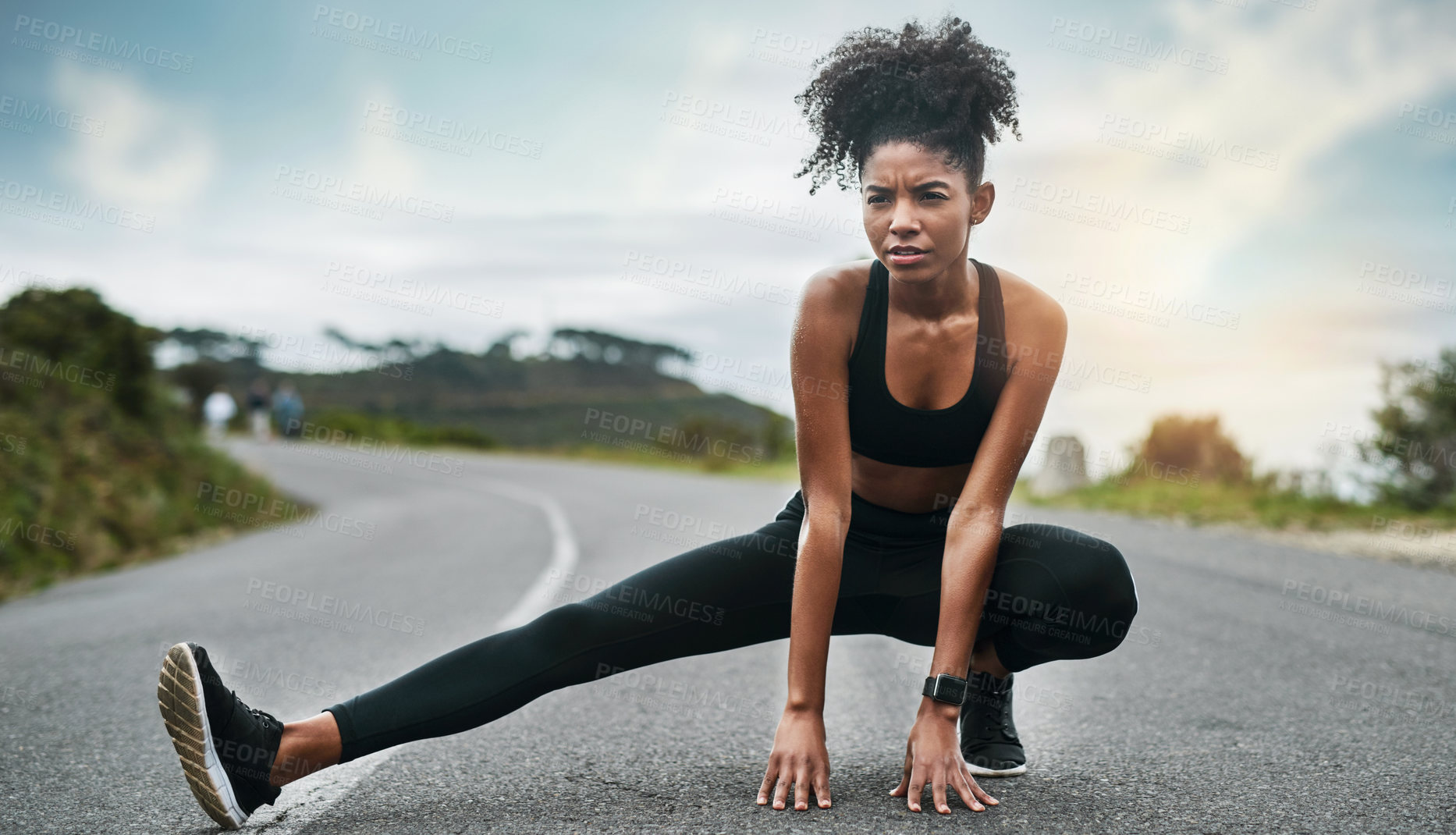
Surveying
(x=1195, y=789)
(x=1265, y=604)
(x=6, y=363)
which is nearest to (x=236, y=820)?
(x=1195, y=789)

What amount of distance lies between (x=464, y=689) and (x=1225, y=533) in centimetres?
897

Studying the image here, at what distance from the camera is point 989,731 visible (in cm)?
277

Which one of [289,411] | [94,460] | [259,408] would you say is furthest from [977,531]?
[259,408]

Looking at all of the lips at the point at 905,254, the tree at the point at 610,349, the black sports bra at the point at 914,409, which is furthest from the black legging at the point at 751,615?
the tree at the point at 610,349

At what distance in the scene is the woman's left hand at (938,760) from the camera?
2.28 meters

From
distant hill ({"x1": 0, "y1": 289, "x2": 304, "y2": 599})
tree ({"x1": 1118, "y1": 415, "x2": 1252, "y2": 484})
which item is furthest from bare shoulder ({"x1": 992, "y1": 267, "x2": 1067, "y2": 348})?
tree ({"x1": 1118, "y1": 415, "x2": 1252, "y2": 484})

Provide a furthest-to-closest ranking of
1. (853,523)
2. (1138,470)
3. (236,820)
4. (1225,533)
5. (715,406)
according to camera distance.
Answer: (715,406) → (1138,470) → (1225,533) → (853,523) → (236,820)

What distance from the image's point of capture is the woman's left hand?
228cm

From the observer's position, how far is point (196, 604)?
239 inches

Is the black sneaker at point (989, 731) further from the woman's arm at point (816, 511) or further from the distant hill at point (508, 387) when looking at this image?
the distant hill at point (508, 387)

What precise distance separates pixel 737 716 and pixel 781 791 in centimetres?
108

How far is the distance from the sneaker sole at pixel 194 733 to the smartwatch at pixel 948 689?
1571 millimetres

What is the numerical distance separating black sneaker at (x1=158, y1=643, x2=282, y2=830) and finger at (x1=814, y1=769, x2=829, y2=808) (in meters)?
1.25

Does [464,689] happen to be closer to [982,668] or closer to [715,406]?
[982,668]
